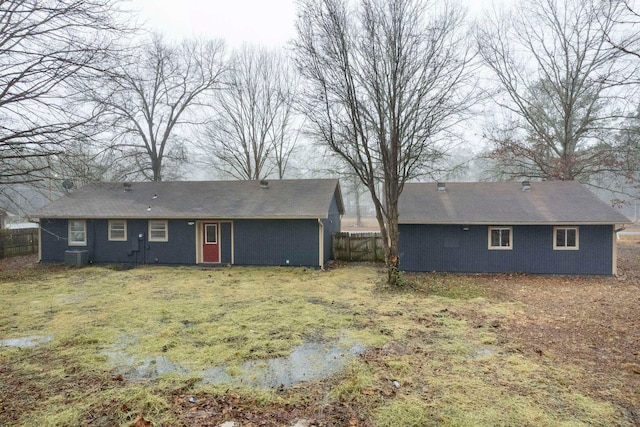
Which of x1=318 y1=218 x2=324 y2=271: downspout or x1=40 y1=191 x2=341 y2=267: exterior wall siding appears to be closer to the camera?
x1=318 y1=218 x2=324 y2=271: downspout

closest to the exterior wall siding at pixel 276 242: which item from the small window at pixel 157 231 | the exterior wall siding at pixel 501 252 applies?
the small window at pixel 157 231

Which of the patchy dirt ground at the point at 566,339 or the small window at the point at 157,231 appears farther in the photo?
the small window at the point at 157,231

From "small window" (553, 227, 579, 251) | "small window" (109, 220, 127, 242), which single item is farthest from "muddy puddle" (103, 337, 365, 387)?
"small window" (109, 220, 127, 242)

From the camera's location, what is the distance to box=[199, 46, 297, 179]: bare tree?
2372 cm

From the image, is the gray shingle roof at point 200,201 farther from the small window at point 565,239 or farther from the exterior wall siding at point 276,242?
the small window at point 565,239

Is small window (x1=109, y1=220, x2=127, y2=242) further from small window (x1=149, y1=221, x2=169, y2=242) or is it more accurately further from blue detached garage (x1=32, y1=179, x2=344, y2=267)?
small window (x1=149, y1=221, x2=169, y2=242)

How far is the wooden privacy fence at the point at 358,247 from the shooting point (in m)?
16.2

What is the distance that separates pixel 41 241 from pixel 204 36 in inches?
→ 595

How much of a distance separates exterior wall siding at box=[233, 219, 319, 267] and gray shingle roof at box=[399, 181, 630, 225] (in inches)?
146

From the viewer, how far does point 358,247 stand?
16406 millimetres

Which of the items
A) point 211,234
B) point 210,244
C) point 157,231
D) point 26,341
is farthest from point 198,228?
point 26,341

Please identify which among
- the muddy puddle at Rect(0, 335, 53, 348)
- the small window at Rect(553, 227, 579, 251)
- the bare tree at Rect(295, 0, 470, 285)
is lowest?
the muddy puddle at Rect(0, 335, 53, 348)

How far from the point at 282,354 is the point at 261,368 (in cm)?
57

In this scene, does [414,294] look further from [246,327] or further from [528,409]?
[528,409]
